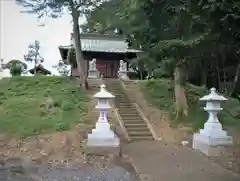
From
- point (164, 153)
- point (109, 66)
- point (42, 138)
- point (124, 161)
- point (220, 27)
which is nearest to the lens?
point (220, 27)

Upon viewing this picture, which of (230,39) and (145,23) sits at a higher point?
(145,23)

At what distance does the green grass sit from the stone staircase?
70.6 inches

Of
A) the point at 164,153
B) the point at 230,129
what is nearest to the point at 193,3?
the point at 164,153

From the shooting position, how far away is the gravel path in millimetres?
7107

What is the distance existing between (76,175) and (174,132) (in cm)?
675

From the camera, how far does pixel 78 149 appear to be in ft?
34.5

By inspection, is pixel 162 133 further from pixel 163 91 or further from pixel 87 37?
pixel 87 37

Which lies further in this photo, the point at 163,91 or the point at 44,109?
the point at 163,91

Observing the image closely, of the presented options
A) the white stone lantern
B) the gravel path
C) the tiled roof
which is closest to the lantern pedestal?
the white stone lantern

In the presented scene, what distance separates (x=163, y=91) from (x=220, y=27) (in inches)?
443

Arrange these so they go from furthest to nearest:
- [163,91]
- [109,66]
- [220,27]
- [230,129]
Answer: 1. [109,66]
2. [163,91]
3. [230,129]
4. [220,27]

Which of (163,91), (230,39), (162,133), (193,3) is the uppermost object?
(193,3)

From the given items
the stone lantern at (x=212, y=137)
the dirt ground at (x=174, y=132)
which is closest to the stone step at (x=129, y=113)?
the dirt ground at (x=174, y=132)

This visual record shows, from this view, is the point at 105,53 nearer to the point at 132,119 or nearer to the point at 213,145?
the point at 132,119
